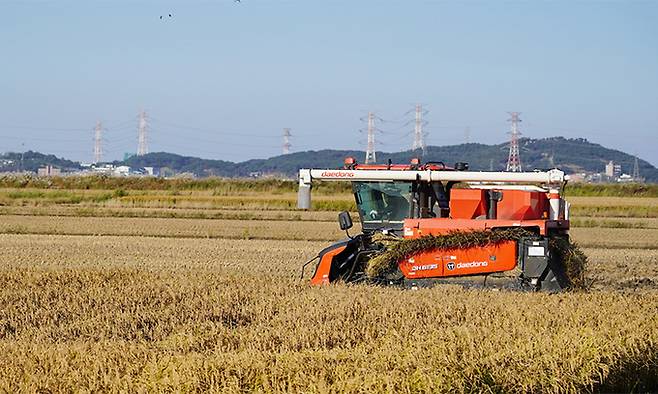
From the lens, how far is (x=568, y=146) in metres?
177

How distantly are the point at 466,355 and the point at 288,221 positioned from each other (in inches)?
1047

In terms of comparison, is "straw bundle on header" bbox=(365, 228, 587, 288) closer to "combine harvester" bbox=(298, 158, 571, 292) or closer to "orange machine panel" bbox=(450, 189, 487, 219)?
"combine harvester" bbox=(298, 158, 571, 292)

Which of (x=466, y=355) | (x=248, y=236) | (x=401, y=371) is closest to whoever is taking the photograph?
(x=401, y=371)

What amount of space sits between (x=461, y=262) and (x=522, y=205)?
1279mm

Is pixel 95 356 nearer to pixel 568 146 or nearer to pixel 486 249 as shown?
pixel 486 249

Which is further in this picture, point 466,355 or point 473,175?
point 473,175

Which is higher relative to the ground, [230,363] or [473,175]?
[473,175]

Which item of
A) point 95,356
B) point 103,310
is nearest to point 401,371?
point 95,356

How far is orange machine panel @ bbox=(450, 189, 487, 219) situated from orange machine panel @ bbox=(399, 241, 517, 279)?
0.88m

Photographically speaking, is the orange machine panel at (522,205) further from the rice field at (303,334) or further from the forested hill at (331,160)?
the forested hill at (331,160)

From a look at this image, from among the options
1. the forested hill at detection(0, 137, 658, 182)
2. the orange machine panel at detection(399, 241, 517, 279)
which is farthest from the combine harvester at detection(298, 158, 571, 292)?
the forested hill at detection(0, 137, 658, 182)

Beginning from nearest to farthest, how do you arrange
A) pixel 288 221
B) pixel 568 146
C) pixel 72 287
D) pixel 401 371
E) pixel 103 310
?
1. pixel 401 371
2. pixel 103 310
3. pixel 72 287
4. pixel 288 221
5. pixel 568 146

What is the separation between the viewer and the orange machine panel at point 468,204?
1409cm

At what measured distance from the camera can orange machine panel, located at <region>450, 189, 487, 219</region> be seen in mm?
14094
